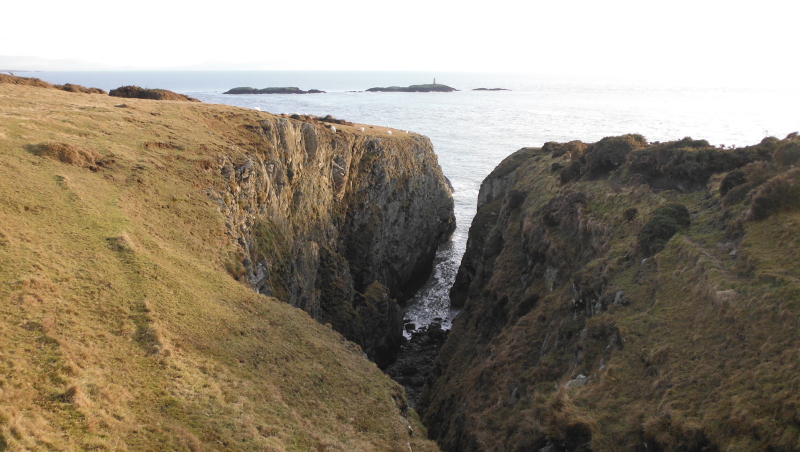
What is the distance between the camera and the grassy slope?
45.2 ft

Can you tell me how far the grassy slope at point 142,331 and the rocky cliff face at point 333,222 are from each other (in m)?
4.34

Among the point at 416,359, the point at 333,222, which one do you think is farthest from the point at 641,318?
the point at 333,222

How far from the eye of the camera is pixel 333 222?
53.5m

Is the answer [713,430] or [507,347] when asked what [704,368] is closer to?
[713,430]

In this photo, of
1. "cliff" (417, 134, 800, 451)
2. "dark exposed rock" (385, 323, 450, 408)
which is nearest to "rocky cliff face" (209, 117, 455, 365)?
"dark exposed rock" (385, 323, 450, 408)

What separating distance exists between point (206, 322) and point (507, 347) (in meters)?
20.5

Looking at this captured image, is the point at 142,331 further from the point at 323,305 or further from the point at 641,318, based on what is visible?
the point at 323,305

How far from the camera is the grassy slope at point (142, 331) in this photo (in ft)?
45.2

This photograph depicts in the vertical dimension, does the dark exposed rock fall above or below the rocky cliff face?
below

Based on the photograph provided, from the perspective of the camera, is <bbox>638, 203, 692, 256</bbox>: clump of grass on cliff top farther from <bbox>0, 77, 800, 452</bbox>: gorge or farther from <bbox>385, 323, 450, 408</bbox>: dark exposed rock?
<bbox>385, 323, 450, 408</bbox>: dark exposed rock

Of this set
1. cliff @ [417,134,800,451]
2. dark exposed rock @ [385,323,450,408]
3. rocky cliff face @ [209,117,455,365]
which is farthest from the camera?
dark exposed rock @ [385,323,450,408]

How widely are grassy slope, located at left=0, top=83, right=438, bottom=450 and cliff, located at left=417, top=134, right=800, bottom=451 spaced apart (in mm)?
8380

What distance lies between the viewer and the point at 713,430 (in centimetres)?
1541

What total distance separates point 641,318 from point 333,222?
37220mm
